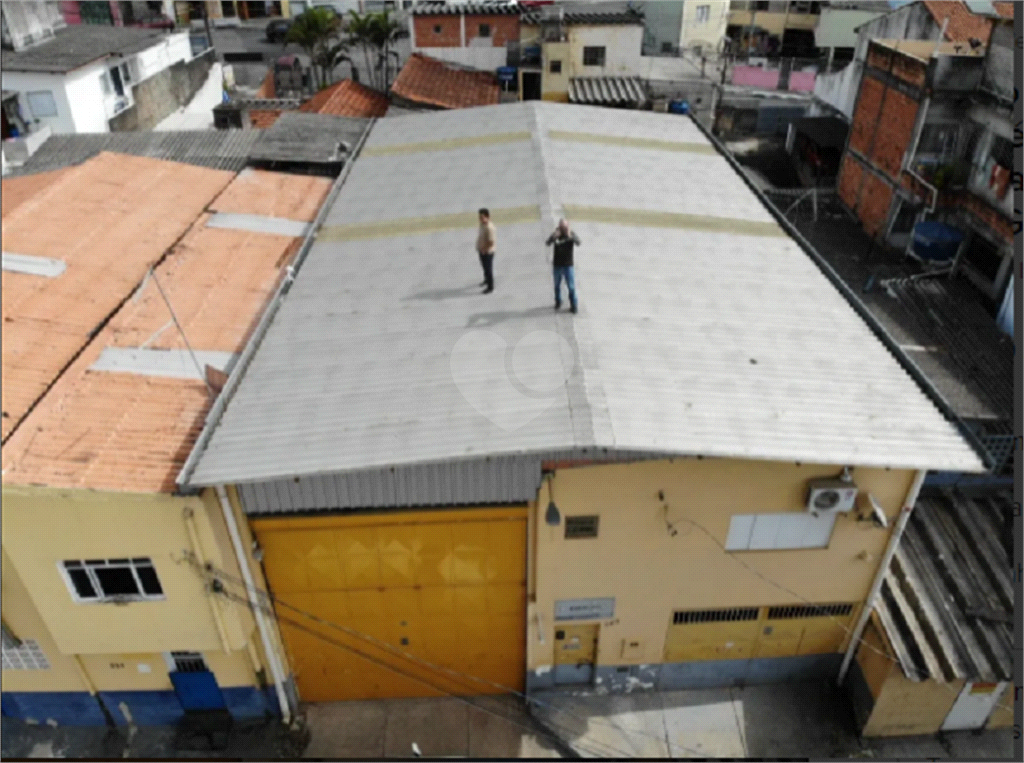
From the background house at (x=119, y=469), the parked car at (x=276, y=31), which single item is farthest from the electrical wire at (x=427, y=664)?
the parked car at (x=276, y=31)

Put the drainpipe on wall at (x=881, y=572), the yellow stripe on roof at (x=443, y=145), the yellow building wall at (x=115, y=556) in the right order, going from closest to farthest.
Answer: the yellow building wall at (x=115, y=556) < the drainpipe on wall at (x=881, y=572) < the yellow stripe on roof at (x=443, y=145)

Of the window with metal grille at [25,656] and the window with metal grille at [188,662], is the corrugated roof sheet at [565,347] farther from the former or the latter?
the window with metal grille at [25,656]

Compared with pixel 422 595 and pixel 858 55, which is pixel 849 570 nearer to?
pixel 422 595

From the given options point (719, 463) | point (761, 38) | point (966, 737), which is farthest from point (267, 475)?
point (761, 38)

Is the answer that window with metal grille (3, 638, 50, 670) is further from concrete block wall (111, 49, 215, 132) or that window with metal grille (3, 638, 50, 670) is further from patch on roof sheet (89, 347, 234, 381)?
concrete block wall (111, 49, 215, 132)

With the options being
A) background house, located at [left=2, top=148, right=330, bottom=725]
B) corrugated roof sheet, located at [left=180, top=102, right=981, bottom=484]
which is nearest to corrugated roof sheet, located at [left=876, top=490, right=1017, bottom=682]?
corrugated roof sheet, located at [left=180, top=102, right=981, bottom=484]

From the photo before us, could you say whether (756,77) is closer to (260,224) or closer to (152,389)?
(260,224)
